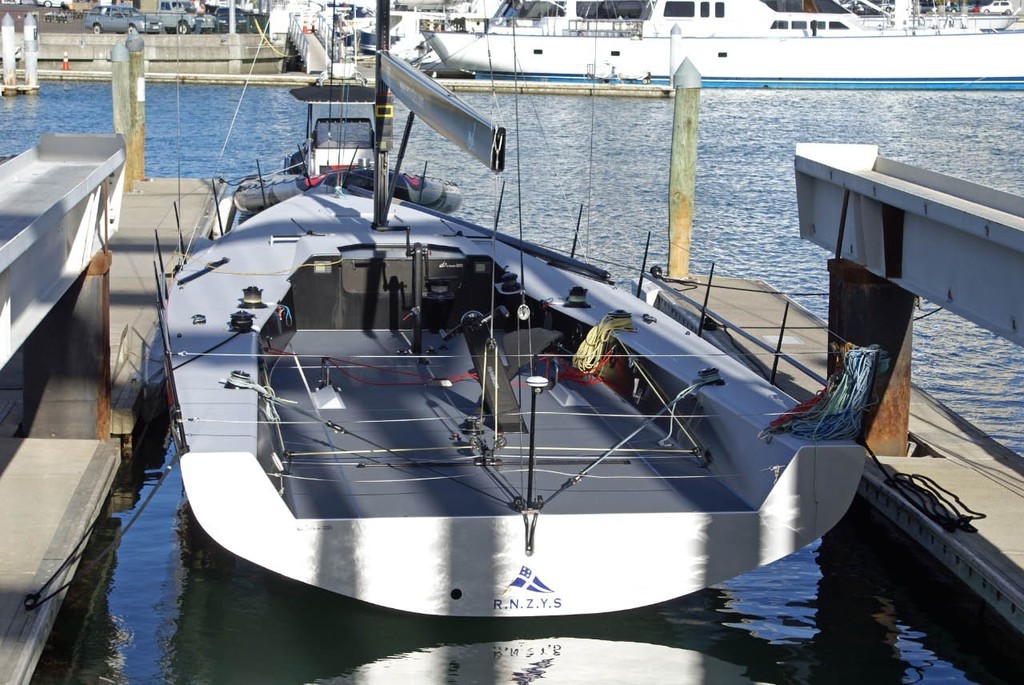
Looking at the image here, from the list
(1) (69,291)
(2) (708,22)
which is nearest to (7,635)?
(1) (69,291)

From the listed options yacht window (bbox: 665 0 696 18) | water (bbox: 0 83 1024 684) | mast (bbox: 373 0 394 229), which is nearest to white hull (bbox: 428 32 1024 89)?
yacht window (bbox: 665 0 696 18)

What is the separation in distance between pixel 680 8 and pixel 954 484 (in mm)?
46260

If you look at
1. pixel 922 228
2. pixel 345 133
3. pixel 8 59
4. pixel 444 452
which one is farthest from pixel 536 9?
pixel 444 452

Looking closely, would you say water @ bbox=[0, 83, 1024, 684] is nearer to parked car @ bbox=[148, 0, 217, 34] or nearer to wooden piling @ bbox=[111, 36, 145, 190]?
wooden piling @ bbox=[111, 36, 145, 190]

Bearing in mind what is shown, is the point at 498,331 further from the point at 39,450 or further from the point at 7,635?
the point at 7,635

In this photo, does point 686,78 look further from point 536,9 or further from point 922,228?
point 536,9

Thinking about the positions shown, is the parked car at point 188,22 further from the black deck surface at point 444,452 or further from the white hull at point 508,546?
the white hull at point 508,546

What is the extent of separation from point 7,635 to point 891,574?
19.9 ft

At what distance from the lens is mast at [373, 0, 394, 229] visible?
12688 mm

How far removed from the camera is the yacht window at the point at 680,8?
177 ft

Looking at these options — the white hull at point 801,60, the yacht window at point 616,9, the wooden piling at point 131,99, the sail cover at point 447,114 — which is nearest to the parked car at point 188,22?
the white hull at point 801,60

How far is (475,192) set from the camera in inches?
1123

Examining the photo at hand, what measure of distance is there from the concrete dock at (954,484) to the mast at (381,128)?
3246mm

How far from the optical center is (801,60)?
176 feet
